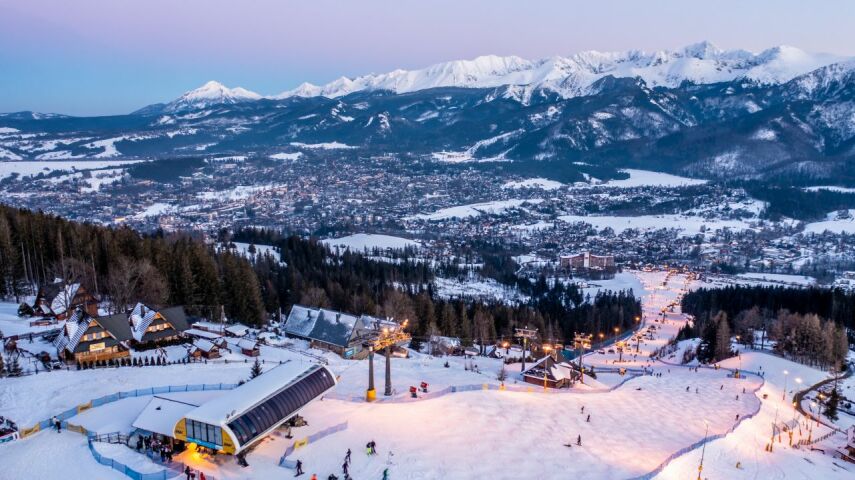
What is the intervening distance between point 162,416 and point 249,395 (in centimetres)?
475

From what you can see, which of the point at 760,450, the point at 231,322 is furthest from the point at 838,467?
the point at 231,322

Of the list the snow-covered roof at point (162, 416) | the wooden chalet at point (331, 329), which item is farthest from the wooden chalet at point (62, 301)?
the snow-covered roof at point (162, 416)

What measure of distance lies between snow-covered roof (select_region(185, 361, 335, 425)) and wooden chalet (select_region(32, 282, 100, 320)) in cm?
3044

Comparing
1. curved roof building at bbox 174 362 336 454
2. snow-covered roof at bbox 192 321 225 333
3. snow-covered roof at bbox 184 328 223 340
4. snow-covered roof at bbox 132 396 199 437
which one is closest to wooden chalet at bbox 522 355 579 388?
curved roof building at bbox 174 362 336 454

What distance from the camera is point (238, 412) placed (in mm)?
31594

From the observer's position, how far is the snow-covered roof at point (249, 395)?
31062mm

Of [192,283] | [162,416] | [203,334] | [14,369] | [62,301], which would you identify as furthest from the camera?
[192,283]

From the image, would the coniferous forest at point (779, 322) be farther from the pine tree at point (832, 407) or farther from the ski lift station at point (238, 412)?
the ski lift station at point (238, 412)

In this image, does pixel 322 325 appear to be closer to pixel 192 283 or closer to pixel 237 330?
pixel 237 330

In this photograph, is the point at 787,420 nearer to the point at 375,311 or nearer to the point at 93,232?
the point at 375,311

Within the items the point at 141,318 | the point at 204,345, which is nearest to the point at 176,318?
the point at 141,318

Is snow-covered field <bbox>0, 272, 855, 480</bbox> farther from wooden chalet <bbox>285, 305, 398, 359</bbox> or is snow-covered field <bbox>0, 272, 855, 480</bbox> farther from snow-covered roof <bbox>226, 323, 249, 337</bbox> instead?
snow-covered roof <bbox>226, 323, 249, 337</bbox>

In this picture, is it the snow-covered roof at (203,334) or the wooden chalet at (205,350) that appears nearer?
the wooden chalet at (205,350)

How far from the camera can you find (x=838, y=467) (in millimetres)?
42938
